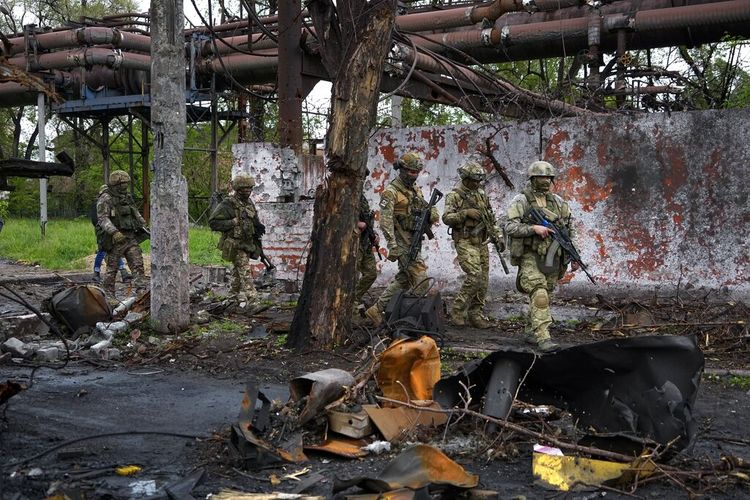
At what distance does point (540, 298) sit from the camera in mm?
7055

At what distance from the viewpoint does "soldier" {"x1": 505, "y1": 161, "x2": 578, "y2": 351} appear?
7.03m

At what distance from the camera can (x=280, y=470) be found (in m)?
3.98

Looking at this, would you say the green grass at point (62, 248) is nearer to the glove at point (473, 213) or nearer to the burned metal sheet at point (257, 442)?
the glove at point (473, 213)

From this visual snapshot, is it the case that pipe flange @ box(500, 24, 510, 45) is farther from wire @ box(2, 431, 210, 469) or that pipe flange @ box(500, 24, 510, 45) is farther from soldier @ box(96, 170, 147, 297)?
wire @ box(2, 431, 210, 469)

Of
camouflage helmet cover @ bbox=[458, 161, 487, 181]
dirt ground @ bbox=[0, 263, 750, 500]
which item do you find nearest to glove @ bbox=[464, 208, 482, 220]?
camouflage helmet cover @ bbox=[458, 161, 487, 181]

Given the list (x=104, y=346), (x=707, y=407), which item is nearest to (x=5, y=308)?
(x=104, y=346)

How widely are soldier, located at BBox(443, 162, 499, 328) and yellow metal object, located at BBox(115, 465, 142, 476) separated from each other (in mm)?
4877

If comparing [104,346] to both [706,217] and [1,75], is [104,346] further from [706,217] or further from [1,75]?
[706,217]

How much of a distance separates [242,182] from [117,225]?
7.58 ft

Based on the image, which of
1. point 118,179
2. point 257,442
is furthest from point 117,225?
point 257,442

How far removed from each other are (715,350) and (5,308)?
7.63 meters

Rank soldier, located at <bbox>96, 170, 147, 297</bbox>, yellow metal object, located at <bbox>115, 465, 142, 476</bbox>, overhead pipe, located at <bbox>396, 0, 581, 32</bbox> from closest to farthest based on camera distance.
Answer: yellow metal object, located at <bbox>115, 465, 142, 476</bbox>, soldier, located at <bbox>96, 170, 147, 297</bbox>, overhead pipe, located at <bbox>396, 0, 581, 32</bbox>

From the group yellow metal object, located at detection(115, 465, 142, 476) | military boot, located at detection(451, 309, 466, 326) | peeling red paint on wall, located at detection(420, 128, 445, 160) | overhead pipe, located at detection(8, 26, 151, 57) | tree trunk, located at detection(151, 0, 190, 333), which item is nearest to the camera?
yellow metal object, located at detection(115, 465, 142, 476)

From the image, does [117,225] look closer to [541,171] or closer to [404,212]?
[404,212]
